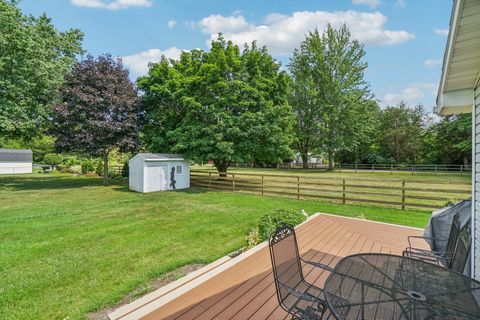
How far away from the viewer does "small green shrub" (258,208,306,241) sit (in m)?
4.51

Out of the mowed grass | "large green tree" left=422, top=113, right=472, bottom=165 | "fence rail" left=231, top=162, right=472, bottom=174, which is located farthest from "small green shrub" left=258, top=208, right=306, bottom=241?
"large green tree" left=422, top=113, right=472, bottom=165

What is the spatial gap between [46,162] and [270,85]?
105 ft

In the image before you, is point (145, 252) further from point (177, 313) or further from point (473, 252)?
point (473, 252)

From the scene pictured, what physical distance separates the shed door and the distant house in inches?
1034

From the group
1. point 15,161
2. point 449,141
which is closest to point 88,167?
point 15,161

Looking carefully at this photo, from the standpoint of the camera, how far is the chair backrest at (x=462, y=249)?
259 centimetres

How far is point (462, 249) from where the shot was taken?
268 cm

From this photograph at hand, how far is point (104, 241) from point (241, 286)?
3.64 meters

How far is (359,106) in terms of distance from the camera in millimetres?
25562

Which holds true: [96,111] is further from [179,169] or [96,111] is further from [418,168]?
[418,168]

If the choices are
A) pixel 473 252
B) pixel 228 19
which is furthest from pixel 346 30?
pixel 473 252

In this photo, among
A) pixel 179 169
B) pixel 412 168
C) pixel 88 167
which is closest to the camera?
pixel 179 169

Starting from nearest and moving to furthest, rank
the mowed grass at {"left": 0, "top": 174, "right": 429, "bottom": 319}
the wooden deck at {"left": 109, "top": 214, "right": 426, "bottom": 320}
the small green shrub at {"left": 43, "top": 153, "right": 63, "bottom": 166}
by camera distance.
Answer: the wooden deck at {"left": 109, "top": 214, "right": 426, "bottom": 320} < the mowed grass at {"left": 0, "top": 174, "right": 429, "bottom": 319} < the small green shrub at {"left": 43, "top": 153, "right": 63, "bottom": 166}

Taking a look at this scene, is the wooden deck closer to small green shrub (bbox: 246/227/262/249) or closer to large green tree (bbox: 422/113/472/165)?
small green shrub (bbox: 246/227/262/249)
